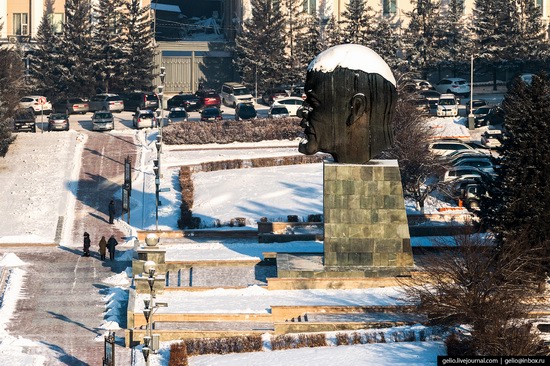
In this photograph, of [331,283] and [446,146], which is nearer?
[331,283]

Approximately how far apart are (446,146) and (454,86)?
812 inches

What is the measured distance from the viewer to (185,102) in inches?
3750

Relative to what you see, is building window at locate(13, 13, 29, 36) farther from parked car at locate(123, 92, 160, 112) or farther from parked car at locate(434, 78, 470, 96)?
parked car at locate(434, 78, 470, 96)

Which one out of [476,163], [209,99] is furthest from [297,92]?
[476,163]

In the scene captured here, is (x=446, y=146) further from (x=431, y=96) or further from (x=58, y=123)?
(x=58, y=123)

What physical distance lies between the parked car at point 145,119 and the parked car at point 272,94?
32.7 ft

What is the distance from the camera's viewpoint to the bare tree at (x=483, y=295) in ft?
151

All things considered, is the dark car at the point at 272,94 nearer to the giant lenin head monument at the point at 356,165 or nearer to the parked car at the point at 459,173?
the parked car at the point at 459,173

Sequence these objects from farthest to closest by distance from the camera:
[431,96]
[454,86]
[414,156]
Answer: [454,86] → [431,96] → [414,156]

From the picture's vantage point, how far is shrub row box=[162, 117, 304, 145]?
272ft

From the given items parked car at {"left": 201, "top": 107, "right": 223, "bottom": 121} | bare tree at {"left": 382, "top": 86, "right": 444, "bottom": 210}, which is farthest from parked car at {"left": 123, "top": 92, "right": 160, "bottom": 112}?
bare tree at {"left": 382, "top": 86, "right": 444, "bottom": 210}

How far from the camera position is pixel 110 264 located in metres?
63.1

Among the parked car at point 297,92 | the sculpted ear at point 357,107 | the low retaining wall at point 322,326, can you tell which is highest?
the sculpted ear at point 357,107

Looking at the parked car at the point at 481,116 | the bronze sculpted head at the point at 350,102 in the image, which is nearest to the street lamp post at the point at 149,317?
the bronze sculpted head at the point at 350,102
